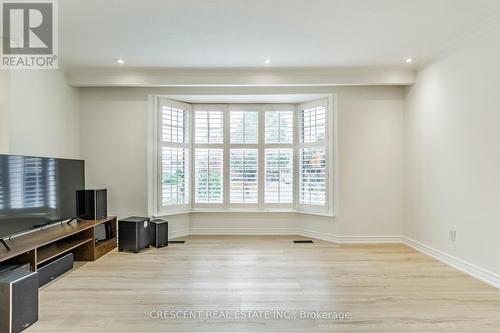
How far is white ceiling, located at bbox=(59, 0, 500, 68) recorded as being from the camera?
8.61 feet

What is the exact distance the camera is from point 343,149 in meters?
4.55

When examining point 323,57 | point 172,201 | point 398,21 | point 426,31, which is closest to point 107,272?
point 172,201

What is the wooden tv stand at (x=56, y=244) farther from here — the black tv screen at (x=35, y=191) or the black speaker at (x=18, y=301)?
the black speaker at (x=18, y=301)

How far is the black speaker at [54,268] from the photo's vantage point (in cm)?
289

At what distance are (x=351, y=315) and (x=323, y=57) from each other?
10.2 ft

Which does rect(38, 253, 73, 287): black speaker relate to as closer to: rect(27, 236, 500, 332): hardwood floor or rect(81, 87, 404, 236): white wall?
rect(27, 236, 500, 332): hardwood floor

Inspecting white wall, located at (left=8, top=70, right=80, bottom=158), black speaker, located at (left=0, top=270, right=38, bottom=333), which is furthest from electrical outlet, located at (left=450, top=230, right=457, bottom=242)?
white wall, located at (left=8, top=70, right=80, bottom=158)

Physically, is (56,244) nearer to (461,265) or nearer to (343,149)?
(343,149)

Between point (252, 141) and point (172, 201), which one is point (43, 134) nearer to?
point (172, 201)

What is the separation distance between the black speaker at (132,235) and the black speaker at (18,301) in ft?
5.89

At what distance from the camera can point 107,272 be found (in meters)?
3.26

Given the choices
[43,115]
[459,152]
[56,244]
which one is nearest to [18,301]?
[56,244]

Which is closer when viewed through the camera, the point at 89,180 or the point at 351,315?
the point at 351,315

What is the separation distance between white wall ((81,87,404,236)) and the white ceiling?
0.60m
